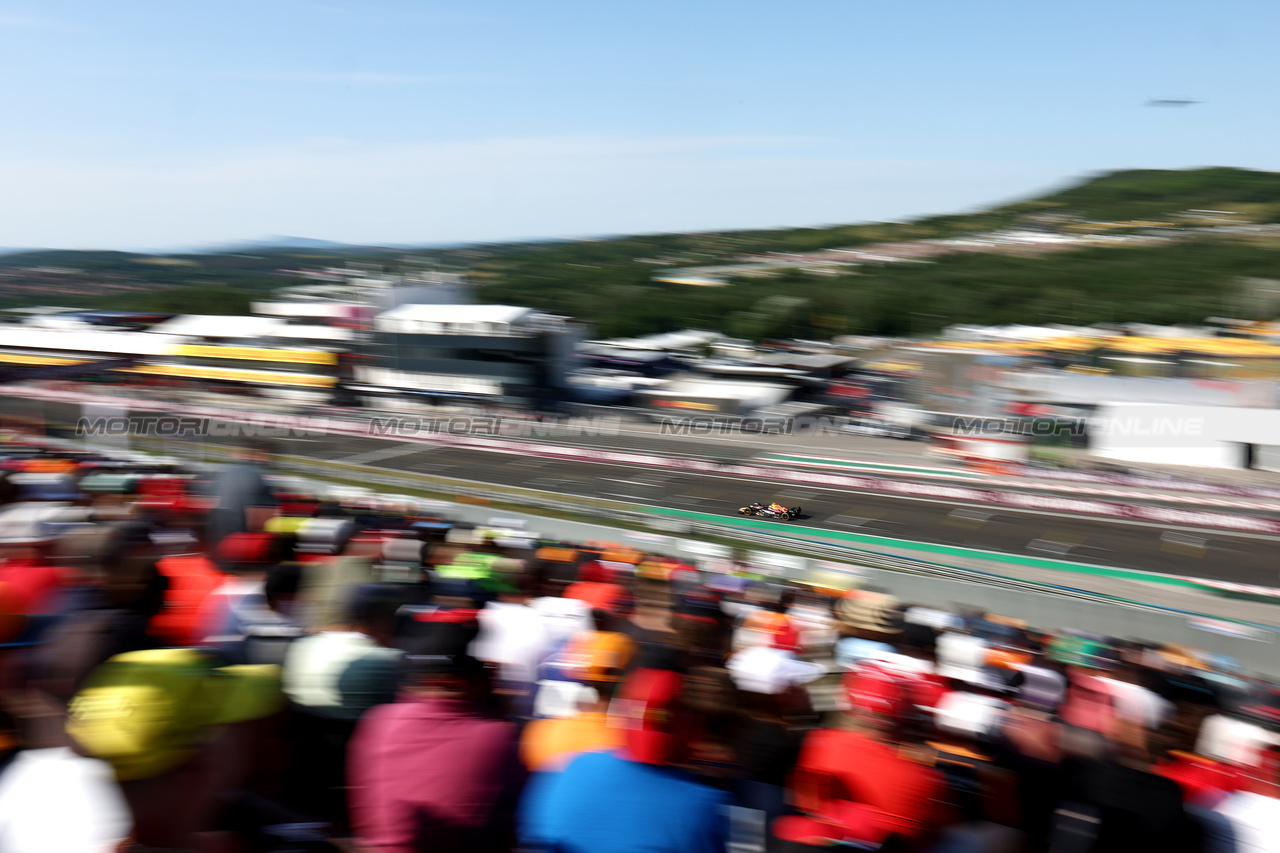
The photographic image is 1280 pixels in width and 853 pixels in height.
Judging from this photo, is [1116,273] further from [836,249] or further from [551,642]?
[551,642]

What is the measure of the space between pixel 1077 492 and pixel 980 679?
22.0 metres

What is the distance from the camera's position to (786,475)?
27531mm

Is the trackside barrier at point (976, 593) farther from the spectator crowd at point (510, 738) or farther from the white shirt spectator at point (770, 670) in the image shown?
the white shirt spectator at point (770, 670)

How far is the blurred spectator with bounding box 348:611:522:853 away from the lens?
2.59 meters

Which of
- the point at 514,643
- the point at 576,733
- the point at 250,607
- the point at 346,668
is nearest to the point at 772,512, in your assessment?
the point at 514,643

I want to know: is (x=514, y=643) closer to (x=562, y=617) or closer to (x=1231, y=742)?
(x=562, y=617)

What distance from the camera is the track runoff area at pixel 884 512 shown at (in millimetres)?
19203

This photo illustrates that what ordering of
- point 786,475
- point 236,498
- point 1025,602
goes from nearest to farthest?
point 236,498 < point 1025,602 < point 786,475

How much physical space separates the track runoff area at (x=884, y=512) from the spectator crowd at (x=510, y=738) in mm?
16150

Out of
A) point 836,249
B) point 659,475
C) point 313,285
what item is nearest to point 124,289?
point 313,285

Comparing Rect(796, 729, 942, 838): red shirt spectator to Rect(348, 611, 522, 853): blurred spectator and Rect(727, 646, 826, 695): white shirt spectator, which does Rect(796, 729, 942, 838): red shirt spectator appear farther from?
Rect(727, 646, 826, 695): white shirt spectator

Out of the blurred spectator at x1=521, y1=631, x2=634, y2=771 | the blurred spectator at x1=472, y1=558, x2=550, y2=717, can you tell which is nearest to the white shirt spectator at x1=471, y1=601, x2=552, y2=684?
the blurred spectator at x1=472, y1=558, x2=550, y2=717

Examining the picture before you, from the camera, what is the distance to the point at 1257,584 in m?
17.2

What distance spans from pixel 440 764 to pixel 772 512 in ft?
65.6
